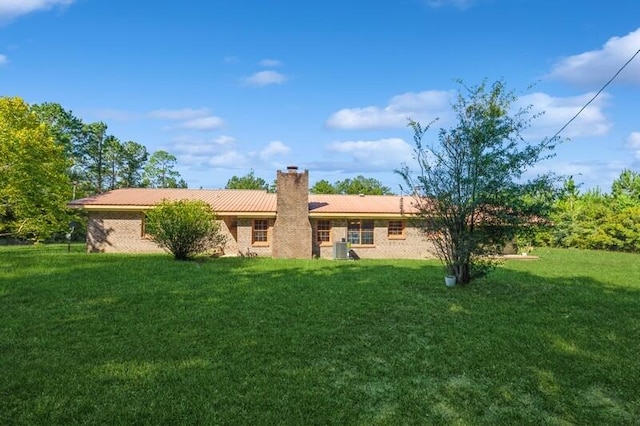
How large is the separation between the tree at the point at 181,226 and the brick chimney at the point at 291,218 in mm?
4151

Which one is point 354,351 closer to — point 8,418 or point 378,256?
point 8,418

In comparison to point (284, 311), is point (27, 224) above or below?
above

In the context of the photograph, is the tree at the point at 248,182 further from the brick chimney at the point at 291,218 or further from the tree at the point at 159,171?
the brick chimney at the point at 291,218

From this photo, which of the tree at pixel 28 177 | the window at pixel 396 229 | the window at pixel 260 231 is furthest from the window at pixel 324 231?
the tree at pixel 28 177

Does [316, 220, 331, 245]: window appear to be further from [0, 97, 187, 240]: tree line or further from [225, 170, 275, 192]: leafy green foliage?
[225, 170, 275, 192]: leafy green foliage

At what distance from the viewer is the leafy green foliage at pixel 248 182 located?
193 feet

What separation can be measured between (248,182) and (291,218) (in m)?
39.2

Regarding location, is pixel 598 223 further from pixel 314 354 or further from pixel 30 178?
pixel 30 178

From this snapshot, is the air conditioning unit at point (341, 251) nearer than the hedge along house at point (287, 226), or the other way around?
the hedge along house at point (287, 226)

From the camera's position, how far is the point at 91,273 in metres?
13.5

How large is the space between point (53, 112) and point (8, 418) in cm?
4310

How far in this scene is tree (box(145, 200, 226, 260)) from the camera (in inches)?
685

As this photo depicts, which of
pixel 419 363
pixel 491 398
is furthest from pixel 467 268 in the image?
pixel 491 398

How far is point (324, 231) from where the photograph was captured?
904 inches
